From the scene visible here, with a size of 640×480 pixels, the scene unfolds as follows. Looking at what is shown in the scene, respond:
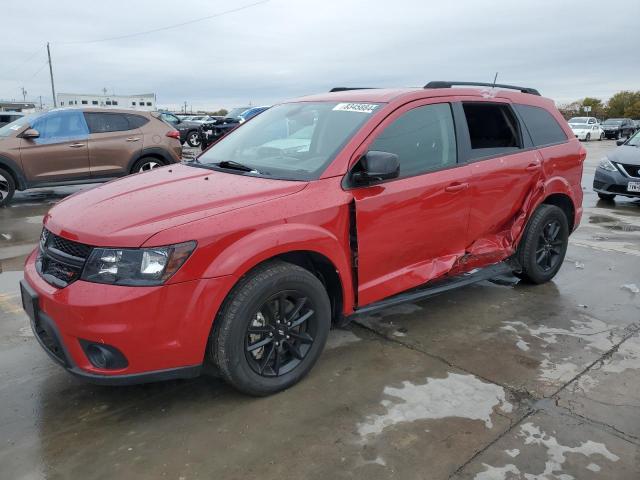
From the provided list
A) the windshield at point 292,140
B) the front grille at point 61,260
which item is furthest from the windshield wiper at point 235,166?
the front grille at point 61,260

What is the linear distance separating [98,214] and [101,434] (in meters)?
1.15

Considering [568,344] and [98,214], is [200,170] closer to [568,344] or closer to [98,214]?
[98,214]

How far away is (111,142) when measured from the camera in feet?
31.6

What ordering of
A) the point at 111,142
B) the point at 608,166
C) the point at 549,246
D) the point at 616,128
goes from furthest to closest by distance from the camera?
the point at 616,128, the point at 608,166, the point at 111,142, the point at 549,246

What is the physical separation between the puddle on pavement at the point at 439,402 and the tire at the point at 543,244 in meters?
1.79

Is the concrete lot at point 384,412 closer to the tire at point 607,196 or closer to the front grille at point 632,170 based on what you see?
the front grille at point 632,170

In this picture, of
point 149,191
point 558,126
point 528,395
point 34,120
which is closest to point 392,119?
point 149,191

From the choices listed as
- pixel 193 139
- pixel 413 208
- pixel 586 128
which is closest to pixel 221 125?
pixel 193 139

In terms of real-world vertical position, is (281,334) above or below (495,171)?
Result: below

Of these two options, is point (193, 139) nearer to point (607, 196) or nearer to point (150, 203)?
point (607, 196)

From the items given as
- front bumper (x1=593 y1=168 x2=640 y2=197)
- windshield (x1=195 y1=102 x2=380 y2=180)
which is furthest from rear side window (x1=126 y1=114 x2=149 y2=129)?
front bumper (x1=593 y1=168 x2=640 y2=197)

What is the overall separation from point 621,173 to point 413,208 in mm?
7680

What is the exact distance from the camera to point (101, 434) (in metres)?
2.72

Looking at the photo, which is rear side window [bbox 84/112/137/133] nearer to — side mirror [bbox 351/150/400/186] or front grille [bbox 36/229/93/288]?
front grille [bbox 36/229/93/288]
